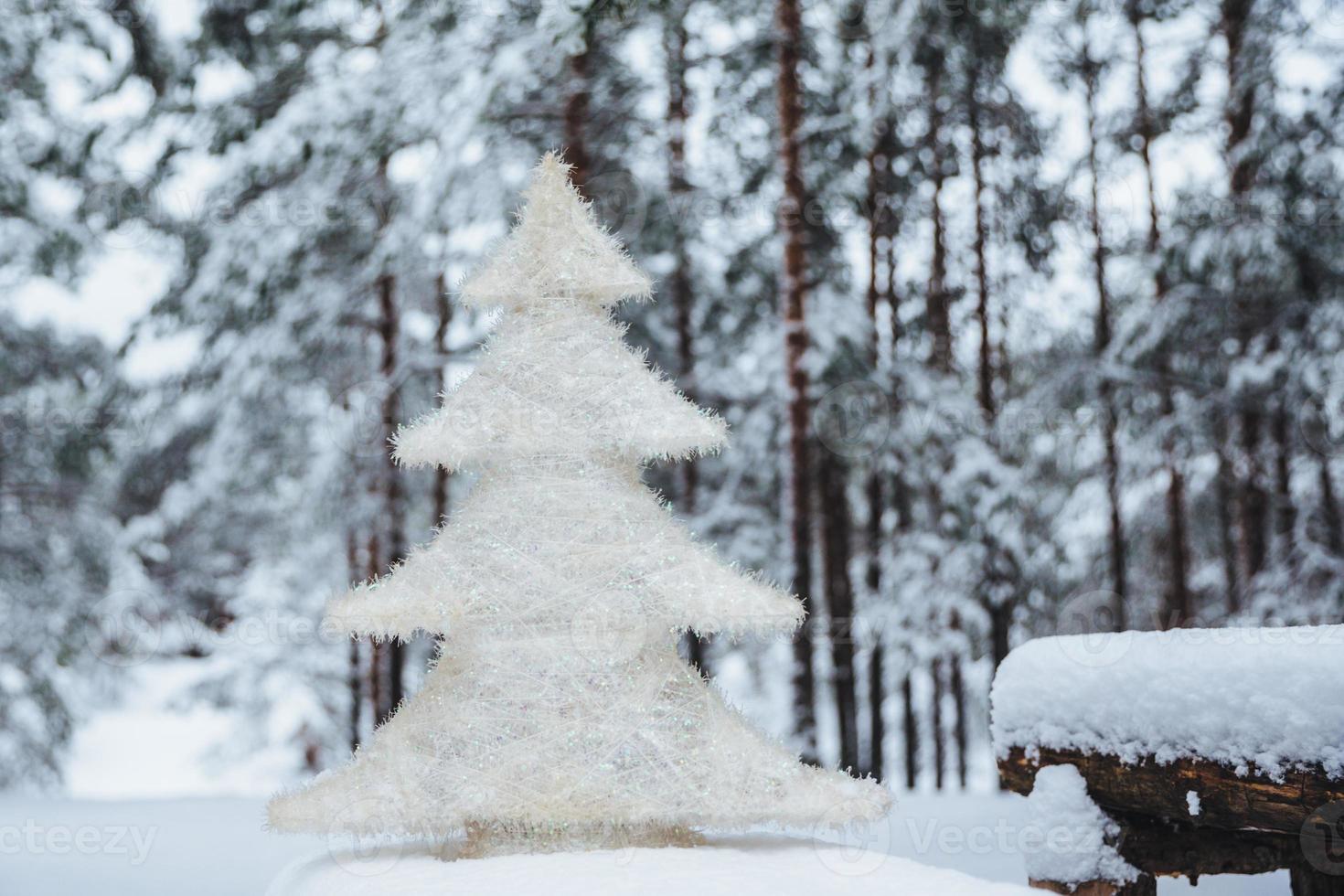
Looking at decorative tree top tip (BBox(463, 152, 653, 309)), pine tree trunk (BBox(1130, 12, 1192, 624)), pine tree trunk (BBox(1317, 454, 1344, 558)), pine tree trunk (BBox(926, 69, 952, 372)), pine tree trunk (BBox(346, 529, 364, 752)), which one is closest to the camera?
decorative tree top tip (BBox(463, 152, 653, 309))

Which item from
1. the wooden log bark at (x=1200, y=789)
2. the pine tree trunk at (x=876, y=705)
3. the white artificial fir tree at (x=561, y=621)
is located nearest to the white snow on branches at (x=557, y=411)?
the white artificial fir tree at (x=561, y=621)

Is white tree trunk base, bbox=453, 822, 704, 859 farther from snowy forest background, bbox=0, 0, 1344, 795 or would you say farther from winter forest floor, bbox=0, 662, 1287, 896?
snowy forest background, bbox=0, 0, 1344, 795

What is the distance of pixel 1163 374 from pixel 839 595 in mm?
4466

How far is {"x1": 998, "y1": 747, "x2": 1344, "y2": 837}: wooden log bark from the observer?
3.38 meters

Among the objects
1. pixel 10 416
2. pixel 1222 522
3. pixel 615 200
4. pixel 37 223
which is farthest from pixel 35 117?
pixel 1222 522

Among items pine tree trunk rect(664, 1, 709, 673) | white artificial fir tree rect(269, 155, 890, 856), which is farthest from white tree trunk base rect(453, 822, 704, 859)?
pine tree trunk rect(664, 1, 709, 673)

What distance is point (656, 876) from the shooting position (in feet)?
11.8

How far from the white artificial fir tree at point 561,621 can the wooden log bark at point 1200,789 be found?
85cm

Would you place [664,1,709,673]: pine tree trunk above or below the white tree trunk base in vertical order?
above

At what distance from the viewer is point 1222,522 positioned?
44.5 ft

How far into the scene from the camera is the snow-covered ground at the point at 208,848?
20.5 feet

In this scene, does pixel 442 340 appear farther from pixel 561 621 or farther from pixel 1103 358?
pixel 561 621

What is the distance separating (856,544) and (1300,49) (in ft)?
29.4

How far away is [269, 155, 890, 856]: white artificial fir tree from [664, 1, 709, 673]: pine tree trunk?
17.8 feet
